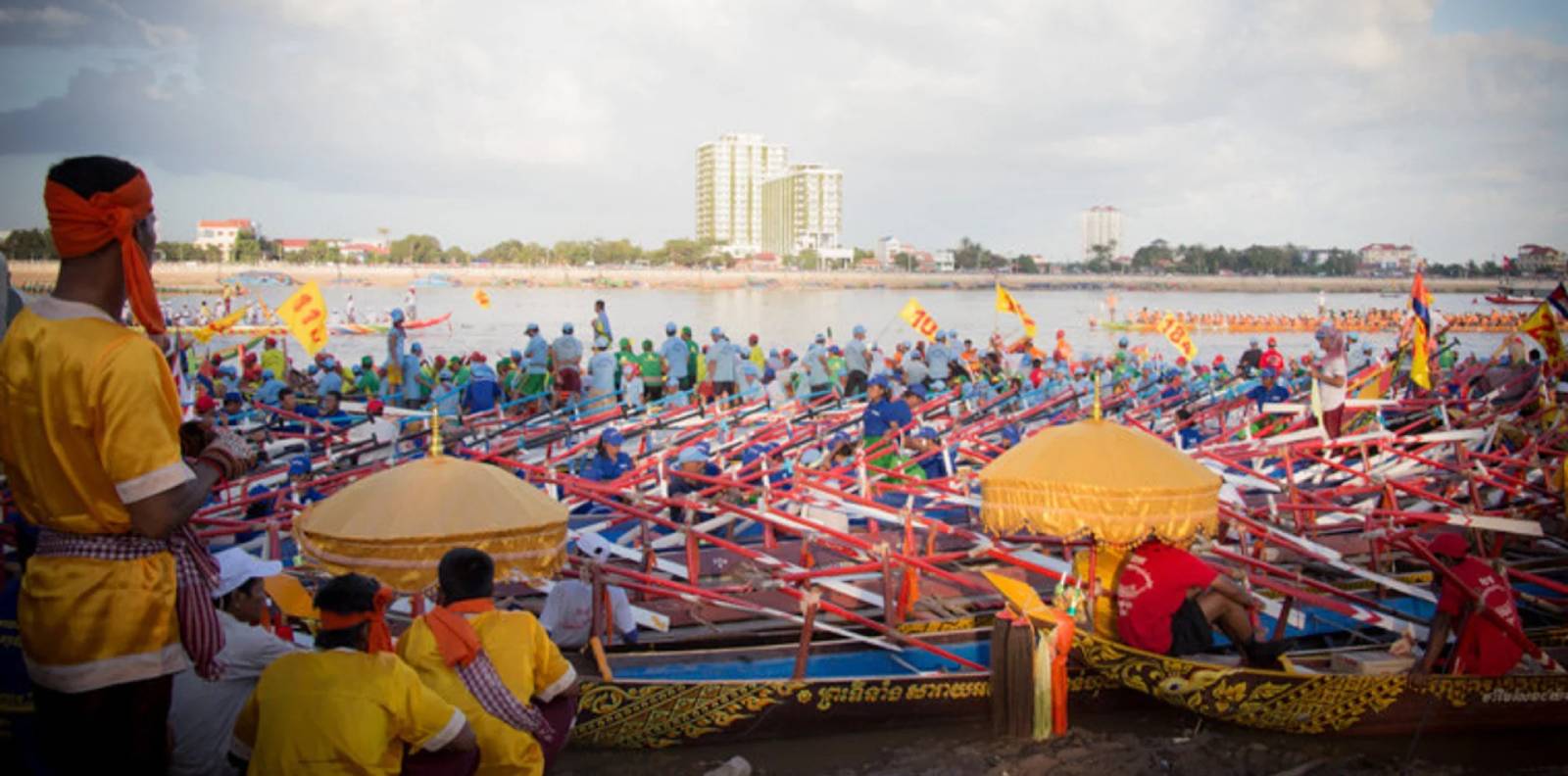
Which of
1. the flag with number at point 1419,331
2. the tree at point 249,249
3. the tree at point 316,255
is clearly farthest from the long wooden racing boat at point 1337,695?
the tree at point 316,255

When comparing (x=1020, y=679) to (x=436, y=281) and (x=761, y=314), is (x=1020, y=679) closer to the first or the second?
(x=761, y=314)

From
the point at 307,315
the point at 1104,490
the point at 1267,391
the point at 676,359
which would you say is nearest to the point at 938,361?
the point at 676,359

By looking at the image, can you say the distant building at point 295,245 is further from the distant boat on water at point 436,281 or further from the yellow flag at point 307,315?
the yellow flag at point 307,315

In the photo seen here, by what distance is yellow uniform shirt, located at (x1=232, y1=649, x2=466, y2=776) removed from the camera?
10.2 ft

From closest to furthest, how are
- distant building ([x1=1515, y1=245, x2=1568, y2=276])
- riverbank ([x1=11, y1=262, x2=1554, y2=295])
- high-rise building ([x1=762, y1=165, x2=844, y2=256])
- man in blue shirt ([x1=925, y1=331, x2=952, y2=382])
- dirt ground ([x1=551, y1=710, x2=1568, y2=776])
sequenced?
1. dirt ground ([x1=551, y1=710, x2=1568, y2=776])
2. man in blue shirt ([x1=925, y1=331, x2=952, y2=382])
3. distant building ([x1=1515, y1=245, x2=1568, y2=276])
4. riverbank ([x1=11, y1=262, x2=1554, y2=295])
5. high-rise building ([x1=762, y1=165, x2=844, y2=256])

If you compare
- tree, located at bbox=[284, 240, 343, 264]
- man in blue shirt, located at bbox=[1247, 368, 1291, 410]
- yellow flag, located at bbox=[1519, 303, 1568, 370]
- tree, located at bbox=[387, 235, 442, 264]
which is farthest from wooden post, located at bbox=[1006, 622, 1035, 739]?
tree, located at bbox=[387, 235, 442, 264]

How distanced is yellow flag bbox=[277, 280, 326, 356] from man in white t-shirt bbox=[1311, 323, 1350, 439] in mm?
11616

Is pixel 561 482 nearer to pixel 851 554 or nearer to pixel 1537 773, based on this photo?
pixel 851 554

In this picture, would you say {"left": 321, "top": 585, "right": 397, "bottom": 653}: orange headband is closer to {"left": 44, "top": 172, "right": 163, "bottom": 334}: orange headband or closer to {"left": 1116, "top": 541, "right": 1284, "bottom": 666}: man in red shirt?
{"left": 44, "top": 172, "right": 163, "bottom": 334}: orange headband

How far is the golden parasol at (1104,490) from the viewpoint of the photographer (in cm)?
557

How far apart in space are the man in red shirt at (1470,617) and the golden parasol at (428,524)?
4526mm

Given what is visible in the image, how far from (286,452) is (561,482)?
5.24m

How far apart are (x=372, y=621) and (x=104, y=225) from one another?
51.0 inches

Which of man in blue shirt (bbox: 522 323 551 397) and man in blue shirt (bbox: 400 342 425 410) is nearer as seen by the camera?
man in blue shirt (bbox: 400 342 425 410)
